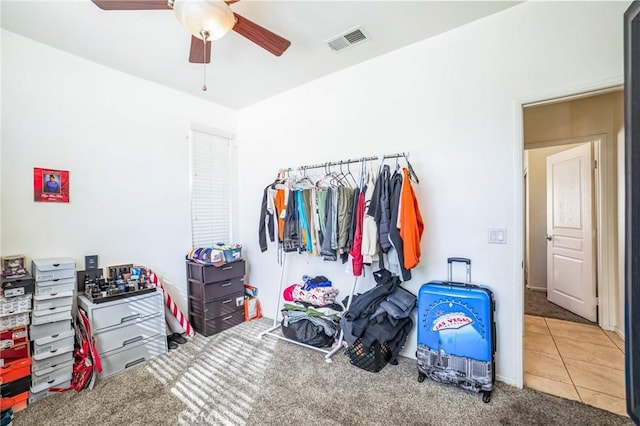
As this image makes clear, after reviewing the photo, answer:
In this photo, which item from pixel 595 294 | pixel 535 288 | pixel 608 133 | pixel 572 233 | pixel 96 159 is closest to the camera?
pixel 96 159

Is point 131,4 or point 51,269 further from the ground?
point 131,4

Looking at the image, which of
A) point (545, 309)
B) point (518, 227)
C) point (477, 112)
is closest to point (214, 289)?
point (518, 227)

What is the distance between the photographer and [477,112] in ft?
7.34

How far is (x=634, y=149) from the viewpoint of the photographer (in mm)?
652

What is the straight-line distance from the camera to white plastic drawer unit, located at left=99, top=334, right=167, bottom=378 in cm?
232

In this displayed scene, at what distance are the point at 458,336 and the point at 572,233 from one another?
110 inches

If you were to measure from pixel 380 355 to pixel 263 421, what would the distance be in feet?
3.37

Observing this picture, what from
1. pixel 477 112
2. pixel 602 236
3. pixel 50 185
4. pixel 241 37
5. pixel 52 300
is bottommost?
pixel 52 300

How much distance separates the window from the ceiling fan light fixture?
6.55ft

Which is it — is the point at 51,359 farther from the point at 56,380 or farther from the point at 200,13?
the point at 200,13

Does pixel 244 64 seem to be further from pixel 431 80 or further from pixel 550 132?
pixel 550 132

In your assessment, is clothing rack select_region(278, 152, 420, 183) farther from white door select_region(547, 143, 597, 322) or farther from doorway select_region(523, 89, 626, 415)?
white door select_region(547, 143, 597, 322)

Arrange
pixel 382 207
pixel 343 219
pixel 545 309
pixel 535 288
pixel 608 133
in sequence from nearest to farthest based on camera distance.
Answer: pixel 382 207 → pixel 343 219 → pixel 608 133 → pixel 545 309 → pixel 535 288

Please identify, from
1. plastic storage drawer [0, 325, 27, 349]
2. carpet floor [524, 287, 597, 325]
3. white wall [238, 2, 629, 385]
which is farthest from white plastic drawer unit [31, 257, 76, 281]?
carpet floor [524, 287, 597, 325]
